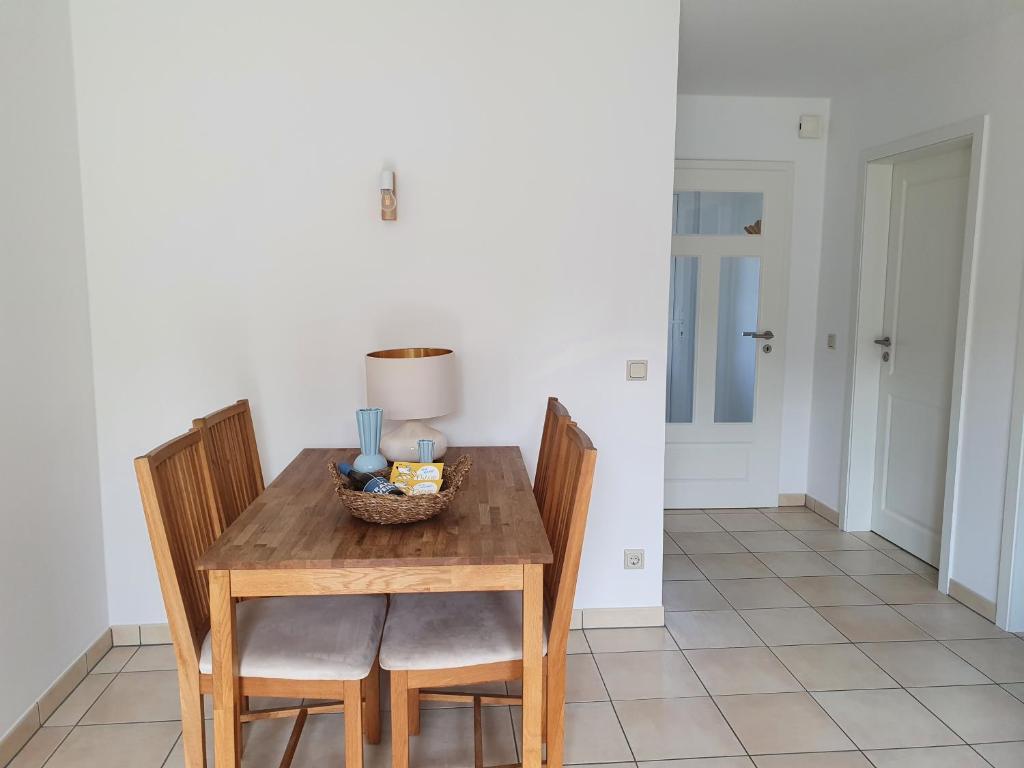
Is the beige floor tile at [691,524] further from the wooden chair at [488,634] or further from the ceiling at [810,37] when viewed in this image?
the ceiling at [810,37]

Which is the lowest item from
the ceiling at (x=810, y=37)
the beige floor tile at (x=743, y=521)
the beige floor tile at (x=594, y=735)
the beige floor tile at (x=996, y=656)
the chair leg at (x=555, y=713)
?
the beige floor tile at (x=594, y=735)

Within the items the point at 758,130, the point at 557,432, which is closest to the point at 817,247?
the point at 758,130

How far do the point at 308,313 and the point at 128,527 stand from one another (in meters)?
1.05

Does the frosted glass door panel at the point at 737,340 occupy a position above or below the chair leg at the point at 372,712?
above

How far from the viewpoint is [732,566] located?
353 cm

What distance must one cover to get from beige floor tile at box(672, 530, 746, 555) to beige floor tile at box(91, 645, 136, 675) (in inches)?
100

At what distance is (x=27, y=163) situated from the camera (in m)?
2.25

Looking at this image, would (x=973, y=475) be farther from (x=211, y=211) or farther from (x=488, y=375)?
(x=211, y=211)

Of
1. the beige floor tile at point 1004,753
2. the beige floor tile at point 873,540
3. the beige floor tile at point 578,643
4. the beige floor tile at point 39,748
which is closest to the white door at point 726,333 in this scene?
the beige floor tile at point 873,540

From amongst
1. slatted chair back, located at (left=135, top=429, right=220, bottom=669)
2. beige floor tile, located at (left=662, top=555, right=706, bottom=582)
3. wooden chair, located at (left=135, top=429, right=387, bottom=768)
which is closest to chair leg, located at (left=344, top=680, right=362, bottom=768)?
wooden chair, located at (left=135, top=429, right=387, bottom=768)

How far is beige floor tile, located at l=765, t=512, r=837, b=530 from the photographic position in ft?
13.4

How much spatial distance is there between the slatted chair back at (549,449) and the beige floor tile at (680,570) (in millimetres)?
1223

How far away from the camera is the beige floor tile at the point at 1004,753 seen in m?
2.07

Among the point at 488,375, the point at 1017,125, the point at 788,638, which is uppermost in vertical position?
the point at 1017,125
